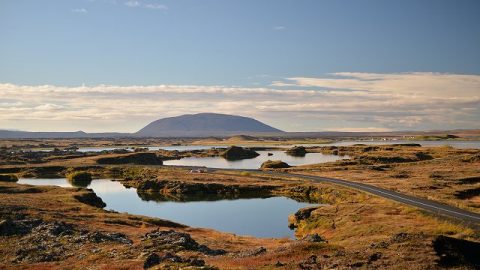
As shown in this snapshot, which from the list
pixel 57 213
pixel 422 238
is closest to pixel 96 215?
pixel 57 213

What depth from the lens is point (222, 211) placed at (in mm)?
84688

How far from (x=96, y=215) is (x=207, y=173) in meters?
63.9

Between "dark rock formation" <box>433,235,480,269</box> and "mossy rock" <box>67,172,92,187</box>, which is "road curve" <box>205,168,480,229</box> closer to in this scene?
"dark rock formation" <box>433,235,480,269</box>

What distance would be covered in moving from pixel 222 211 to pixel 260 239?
94.3 feet

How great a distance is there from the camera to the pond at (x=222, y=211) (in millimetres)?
70188

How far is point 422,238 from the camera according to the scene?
111 ft

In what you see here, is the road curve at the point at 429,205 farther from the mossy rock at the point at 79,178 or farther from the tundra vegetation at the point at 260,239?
the mossy rock at the point at 79,178

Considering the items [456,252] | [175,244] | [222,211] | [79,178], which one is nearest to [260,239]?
[175,244]

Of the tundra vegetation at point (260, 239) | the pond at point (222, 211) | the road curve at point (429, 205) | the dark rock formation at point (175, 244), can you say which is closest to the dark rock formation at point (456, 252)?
the tundra vegetation at point (260, 239)

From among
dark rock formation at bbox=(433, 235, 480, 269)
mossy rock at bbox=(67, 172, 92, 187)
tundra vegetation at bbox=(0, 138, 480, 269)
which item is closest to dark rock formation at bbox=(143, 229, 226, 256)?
tundra vegetation at bbox=(0, 138, 480, 269)

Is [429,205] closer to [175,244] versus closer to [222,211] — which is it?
[222,211]

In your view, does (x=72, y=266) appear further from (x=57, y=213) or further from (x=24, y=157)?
(x=24, y=157)

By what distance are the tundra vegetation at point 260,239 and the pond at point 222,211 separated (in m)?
3.65

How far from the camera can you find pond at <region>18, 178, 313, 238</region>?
70.2m
